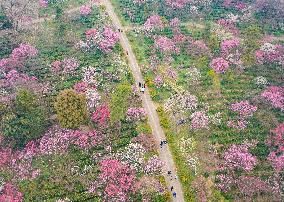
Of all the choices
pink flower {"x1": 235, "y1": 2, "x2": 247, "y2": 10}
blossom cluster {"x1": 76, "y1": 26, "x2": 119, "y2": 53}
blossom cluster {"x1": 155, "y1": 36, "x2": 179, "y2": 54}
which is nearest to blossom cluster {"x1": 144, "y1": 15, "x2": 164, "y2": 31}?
blossom cluster {"x1": 155, "y1": 36, "x2": 179, "y2": 54}

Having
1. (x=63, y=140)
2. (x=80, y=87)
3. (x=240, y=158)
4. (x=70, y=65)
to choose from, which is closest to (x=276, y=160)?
(x=240, y=158)

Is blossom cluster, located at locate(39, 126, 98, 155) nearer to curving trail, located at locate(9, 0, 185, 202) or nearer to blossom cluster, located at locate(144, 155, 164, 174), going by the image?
blossom cluster, located at locate(144, 155, 164, 174)

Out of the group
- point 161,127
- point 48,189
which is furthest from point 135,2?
point 48,189

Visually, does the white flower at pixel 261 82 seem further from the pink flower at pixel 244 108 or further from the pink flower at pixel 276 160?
the pink flower at pixel 276 160

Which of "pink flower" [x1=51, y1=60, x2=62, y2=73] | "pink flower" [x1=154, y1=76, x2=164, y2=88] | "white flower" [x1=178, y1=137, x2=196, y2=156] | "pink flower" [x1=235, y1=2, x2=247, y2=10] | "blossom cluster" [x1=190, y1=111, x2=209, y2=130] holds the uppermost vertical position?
"pink flower" [x1=235, y1=2, x2=247, y2=10]

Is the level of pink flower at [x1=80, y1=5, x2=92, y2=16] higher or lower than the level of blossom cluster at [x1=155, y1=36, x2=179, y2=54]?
higher

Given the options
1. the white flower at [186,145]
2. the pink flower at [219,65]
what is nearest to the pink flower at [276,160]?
the white flower at [186,145]

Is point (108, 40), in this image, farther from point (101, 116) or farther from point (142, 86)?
point (101, 116)

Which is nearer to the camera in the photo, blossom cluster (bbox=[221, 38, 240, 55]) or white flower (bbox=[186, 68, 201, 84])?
white flower (bbox=[186, 68, 201, 84])
